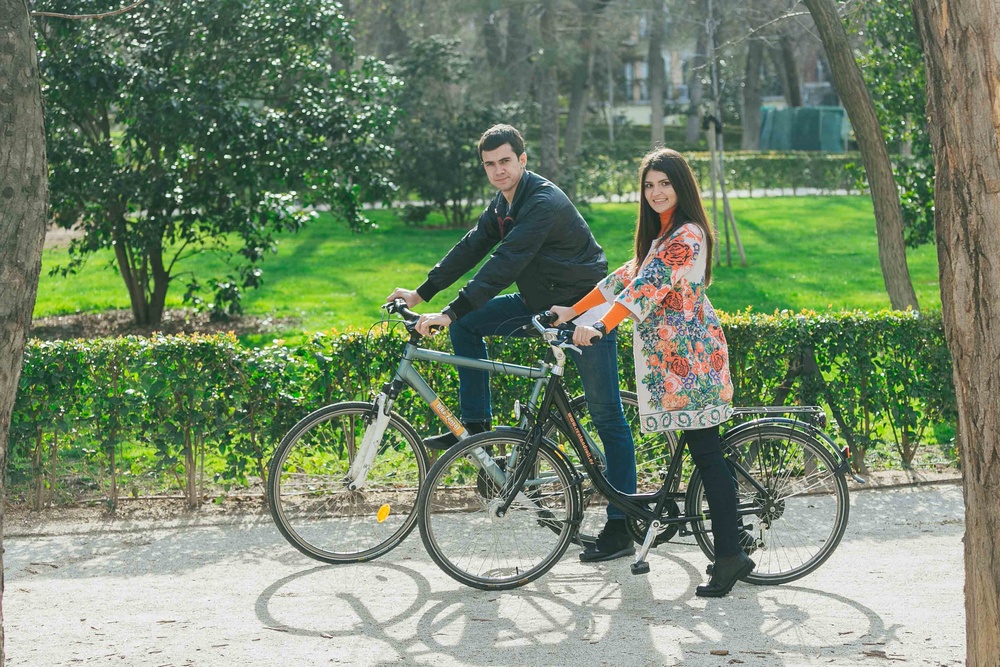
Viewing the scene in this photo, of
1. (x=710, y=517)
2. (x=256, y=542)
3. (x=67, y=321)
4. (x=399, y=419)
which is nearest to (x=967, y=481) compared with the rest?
(x=710, y=517)

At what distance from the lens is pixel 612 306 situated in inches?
188

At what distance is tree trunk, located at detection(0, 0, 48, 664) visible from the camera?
11.5 feet

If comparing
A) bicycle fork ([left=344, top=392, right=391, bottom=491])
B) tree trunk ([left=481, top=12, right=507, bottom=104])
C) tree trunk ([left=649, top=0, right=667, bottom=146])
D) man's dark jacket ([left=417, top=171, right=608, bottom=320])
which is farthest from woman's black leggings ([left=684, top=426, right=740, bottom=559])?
tree trunk ([left=649, top=0, right=667, bottom=146])

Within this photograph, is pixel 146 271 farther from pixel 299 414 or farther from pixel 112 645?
pixel 112 645

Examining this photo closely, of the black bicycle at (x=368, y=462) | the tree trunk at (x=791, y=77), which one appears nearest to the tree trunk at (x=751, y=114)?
the tree trunk at (x=791, y=77)

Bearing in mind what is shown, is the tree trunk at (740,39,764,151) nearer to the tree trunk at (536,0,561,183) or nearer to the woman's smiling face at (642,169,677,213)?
the tree trunk at (536,0,561,183)

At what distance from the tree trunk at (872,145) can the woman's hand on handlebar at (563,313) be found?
4.06 m

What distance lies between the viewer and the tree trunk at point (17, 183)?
352 cm

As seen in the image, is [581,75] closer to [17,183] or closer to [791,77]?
[791,77]

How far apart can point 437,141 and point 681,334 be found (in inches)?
649

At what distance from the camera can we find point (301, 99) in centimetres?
1174

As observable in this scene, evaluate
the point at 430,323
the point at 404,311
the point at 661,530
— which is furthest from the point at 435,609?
the point at 404,311

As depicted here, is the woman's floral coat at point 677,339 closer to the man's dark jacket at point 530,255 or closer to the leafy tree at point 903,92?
the man's dark jacket at point 530,255

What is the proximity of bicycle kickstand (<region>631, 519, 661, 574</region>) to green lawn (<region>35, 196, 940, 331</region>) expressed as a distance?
749 cm
